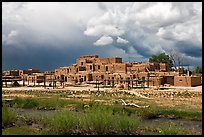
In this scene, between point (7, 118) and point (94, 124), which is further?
point (7, 118)

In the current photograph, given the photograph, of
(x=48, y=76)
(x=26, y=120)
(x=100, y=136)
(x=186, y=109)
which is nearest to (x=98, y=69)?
(x=48, y=76)

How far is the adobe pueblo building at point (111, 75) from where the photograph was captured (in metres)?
49.1

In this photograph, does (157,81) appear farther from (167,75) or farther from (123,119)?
(123,119)

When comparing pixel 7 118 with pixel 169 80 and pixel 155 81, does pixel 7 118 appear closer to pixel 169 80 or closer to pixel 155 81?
pixel 155 81

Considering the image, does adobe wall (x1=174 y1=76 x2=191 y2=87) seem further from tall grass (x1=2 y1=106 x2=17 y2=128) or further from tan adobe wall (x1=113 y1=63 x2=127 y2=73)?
tall grass (x1=2 y1=106 x2=17 y2=128)

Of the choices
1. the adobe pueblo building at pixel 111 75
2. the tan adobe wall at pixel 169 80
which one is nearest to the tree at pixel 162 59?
the adobe pueblo building at pixel 111 75

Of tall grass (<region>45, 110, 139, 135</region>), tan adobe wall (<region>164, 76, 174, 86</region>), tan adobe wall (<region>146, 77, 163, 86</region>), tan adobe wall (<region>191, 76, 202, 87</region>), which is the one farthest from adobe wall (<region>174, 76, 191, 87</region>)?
tall grass (<region>45, 110, 139, 135</region>)

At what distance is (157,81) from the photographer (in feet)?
159

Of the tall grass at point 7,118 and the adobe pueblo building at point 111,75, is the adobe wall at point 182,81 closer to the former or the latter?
the adobe pueblo building at point 111,75

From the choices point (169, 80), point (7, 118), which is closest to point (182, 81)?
point (169, 80)

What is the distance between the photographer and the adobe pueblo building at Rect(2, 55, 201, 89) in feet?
161

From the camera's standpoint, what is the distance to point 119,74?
55.3 meters

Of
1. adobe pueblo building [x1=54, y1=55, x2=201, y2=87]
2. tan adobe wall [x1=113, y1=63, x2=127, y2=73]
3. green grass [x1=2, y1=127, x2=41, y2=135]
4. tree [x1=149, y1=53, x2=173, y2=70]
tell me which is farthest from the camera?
tree [x1=149, y1=53, x2=173, y2=70]

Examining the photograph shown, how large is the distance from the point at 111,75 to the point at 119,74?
1547mm
